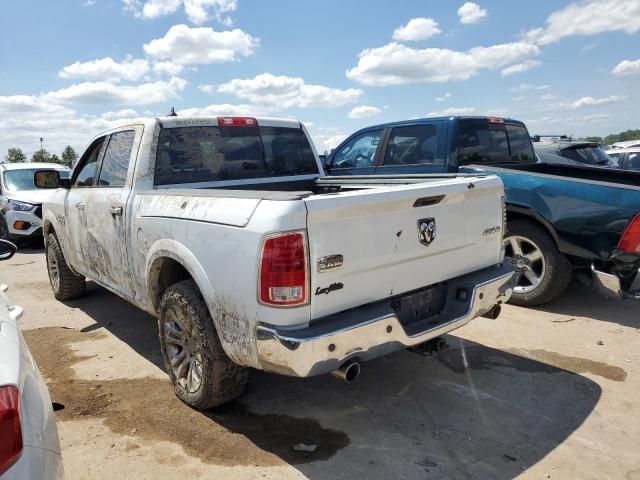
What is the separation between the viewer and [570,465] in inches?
107

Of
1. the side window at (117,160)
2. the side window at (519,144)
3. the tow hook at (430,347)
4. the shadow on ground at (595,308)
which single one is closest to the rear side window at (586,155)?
the side window at (519,144)

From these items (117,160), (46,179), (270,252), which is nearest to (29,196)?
(46,179)

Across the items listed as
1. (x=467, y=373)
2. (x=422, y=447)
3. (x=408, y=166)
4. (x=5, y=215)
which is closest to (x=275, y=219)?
(x=422, y=447)

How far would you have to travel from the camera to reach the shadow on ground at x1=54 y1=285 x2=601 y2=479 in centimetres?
279

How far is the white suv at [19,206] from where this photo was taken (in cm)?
1016

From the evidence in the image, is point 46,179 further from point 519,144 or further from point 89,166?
point 519,144

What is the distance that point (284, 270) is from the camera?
251cm

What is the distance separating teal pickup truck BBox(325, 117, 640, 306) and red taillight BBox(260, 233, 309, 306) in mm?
1947

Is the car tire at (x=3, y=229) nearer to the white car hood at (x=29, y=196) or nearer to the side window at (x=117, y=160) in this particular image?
the white car hood at (x=29, y=196)

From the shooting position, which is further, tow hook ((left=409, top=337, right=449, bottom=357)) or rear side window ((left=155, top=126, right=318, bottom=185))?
rear side window ((left=155, top=126, right=318, bottom=185))

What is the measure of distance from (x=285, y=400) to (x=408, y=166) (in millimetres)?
3888

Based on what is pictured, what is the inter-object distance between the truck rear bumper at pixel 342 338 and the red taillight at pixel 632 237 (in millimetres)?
2171


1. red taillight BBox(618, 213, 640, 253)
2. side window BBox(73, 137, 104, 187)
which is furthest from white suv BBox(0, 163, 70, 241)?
red taillight BBox(618, 213, 640, 253)

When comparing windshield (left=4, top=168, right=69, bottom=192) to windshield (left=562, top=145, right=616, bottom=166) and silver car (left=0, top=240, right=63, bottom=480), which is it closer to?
silver car (left=0, top=240, right=63, bottom=480)
